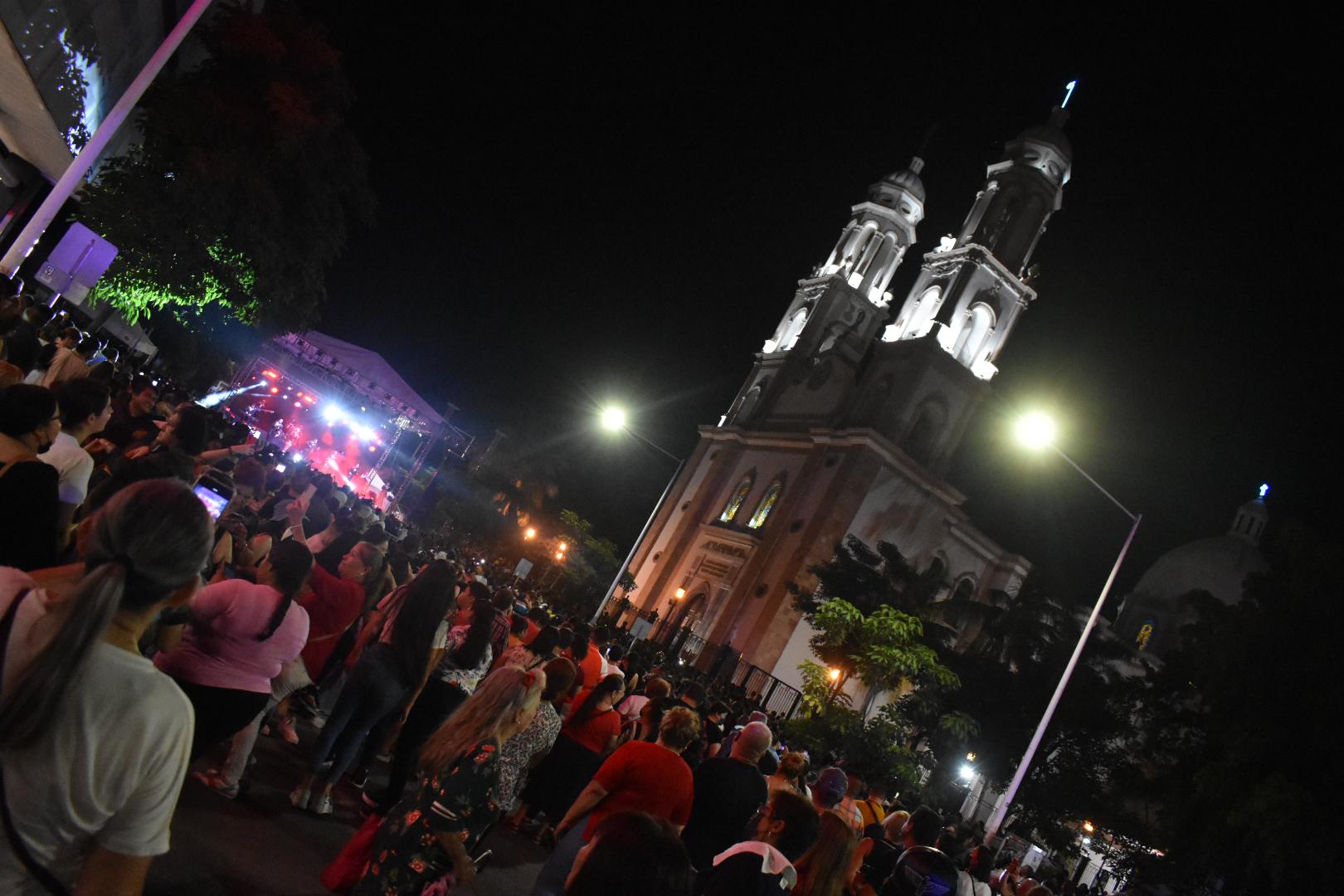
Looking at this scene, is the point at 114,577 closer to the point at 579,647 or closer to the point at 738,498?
the point at 579,647

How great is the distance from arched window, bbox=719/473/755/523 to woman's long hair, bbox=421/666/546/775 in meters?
36.4

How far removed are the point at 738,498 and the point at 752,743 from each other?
118ft

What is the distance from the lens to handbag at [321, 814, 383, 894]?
4.88 meters

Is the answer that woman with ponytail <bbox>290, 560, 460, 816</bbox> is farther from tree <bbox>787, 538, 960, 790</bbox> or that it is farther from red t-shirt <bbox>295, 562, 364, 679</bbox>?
tree <bbox>787, 538, 960, 790</bbox>

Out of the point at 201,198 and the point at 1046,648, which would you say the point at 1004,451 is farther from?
the point at 201,198

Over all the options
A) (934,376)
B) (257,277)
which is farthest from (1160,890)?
(257,277)

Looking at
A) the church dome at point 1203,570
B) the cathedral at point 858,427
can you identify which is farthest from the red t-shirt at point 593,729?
the church dome at point 1203,570

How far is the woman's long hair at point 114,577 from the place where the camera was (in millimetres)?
1753

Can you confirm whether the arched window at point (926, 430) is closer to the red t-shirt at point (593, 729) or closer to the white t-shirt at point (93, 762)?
the red t-shirt at point (593, 729)

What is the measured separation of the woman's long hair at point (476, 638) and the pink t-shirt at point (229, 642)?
6.07 ft

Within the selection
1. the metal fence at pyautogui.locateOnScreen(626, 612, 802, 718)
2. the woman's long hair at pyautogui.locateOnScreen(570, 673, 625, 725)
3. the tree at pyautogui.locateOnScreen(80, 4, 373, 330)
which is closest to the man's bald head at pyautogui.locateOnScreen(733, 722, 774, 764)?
the woman's long hair at pyautogui.locateOnScreen(570, 673, 625, 725)

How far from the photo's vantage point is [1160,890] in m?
23.0

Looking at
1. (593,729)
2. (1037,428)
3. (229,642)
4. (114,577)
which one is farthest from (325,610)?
(1037,428)

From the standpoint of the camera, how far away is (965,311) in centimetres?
3866
